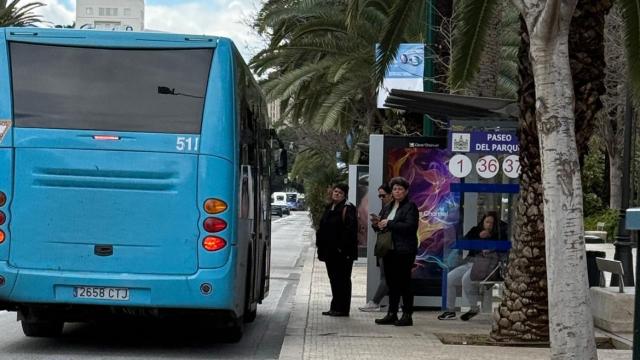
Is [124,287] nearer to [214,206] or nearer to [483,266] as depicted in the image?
[214,206]

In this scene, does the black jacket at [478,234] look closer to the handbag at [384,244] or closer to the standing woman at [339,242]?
the handbag at [384,244]

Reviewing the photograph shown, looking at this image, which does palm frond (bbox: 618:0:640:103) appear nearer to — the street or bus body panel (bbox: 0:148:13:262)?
the street

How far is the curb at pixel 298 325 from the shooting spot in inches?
359

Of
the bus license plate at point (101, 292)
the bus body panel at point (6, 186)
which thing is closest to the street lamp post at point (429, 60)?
the bus license plate at point (101, 292)

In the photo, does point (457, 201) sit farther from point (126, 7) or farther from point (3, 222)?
point (126, 7)

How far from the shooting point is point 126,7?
10438 centimetres

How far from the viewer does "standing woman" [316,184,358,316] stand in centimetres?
1231

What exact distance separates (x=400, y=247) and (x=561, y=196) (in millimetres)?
4795

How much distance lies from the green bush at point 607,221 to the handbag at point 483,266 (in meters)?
21.1

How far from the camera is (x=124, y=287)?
868 cm

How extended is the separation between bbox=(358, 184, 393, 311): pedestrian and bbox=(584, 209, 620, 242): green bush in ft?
67.7

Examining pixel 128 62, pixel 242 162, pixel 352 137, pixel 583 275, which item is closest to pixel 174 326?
pixel 242 162

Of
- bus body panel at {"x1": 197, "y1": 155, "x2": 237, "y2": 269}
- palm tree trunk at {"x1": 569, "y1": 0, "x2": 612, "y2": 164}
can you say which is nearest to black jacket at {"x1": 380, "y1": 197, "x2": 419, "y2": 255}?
palm tree trunk at {"x1": 569, "y1": 0, "x2": 612, "y2": 164}

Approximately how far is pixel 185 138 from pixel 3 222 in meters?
1.88
